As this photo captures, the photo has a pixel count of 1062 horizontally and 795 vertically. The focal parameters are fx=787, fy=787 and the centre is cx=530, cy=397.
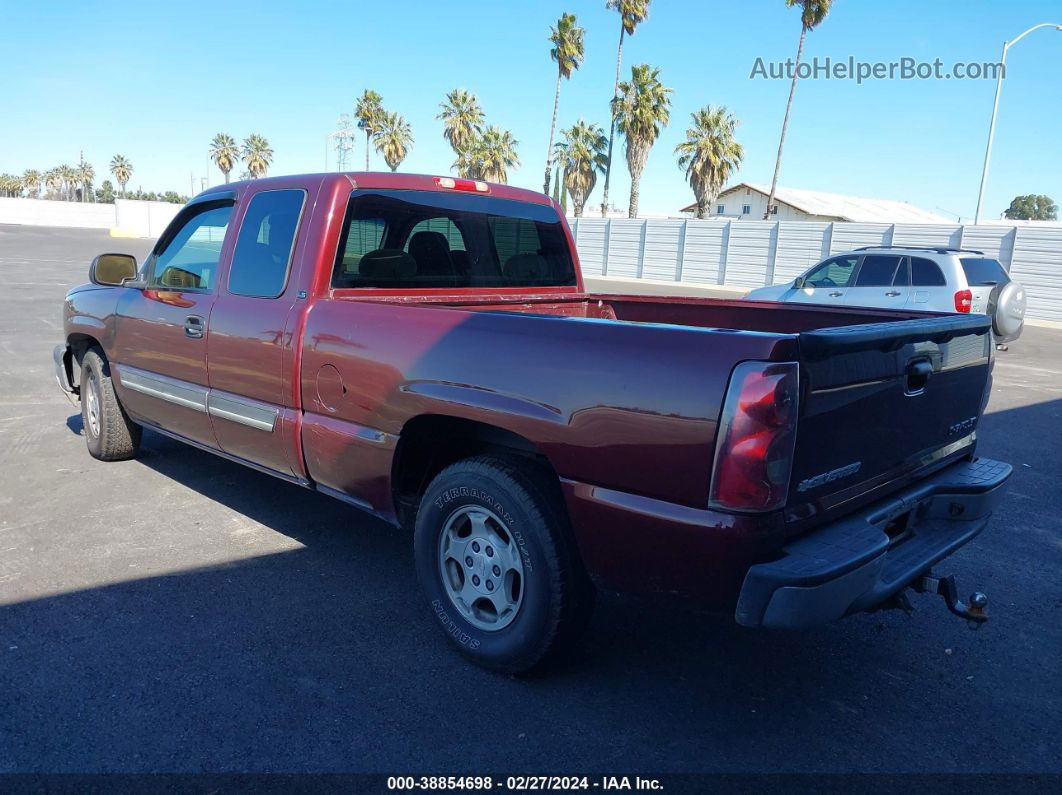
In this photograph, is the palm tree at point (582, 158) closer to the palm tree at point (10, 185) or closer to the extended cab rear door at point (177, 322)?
the extended cab rear door at point (177, 322)

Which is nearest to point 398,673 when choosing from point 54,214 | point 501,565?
point 501,565

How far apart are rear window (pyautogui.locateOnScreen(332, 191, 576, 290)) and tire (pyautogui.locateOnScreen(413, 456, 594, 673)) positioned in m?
1.26

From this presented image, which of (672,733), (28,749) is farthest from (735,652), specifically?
(28,749)

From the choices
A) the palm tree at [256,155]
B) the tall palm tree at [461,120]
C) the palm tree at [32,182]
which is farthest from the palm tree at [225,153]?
the palm tree at [32,182]

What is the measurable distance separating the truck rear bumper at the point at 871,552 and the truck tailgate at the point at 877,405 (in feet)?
0.24

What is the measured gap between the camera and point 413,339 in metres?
3.12

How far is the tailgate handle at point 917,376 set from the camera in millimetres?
2805

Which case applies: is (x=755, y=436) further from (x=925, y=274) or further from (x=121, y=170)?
(x=121, y=170)

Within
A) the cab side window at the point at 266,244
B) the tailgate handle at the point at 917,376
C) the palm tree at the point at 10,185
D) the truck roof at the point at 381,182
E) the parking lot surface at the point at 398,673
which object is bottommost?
the parking lot surface at the point at 398,673

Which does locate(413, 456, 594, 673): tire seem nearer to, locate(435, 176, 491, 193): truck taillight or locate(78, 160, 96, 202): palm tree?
locate(435, 176, 491, 193): truck taillight

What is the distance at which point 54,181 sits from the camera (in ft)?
405

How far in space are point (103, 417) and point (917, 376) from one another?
5.12m

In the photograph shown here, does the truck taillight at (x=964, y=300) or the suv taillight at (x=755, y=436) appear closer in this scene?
the suv taillight at (x=755, y=436)

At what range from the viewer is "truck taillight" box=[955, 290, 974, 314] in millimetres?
11258
